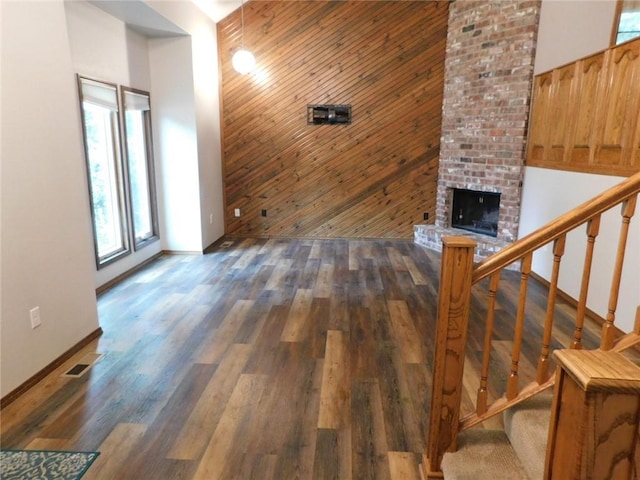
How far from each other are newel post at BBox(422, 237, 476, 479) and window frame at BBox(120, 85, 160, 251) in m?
4.00

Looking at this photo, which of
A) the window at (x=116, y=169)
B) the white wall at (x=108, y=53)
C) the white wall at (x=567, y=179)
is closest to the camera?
the white wall at (x=567, y=179)

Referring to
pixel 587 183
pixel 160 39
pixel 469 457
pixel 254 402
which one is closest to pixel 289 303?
pixel 254 402

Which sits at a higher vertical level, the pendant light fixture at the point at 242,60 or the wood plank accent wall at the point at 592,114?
the pendant light fixture at the point at 242,60

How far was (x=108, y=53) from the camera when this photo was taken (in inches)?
168

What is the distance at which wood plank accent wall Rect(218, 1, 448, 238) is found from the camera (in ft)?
19.3

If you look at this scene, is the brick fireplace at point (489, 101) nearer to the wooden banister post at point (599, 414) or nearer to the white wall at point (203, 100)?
the white wall at point (203, 100)

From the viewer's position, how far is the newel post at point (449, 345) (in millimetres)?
1718

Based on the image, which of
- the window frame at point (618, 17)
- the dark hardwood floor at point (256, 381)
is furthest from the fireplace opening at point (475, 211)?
the window frame at point (618, 17)

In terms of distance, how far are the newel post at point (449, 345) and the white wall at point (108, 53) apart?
3.55 m

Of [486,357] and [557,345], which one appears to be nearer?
[486,357]

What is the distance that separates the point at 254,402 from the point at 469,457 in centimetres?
119

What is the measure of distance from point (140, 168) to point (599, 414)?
525 centimetres

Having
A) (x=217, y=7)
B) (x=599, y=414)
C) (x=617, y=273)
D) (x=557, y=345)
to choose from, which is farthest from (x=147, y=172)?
(x=599, y=414)

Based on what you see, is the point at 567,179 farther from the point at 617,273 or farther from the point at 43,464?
the point at 43,464
